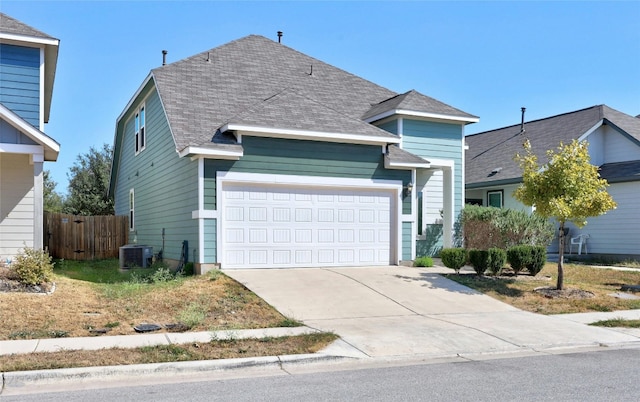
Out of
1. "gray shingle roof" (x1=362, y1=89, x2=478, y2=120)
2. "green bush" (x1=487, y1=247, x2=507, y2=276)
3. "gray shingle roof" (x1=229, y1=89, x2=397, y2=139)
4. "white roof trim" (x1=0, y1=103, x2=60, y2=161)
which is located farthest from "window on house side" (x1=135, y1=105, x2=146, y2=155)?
"green bush" (x1=487, y1=247, x2=507, y2=276)

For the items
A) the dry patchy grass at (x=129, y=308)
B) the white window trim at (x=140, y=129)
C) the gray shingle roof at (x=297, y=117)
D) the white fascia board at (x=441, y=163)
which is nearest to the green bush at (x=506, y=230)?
the white fascia board at (x=441, y=163)

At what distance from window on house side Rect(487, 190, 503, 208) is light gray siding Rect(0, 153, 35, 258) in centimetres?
1773

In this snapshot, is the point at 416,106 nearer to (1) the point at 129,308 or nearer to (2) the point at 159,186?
(2) the point at 159,186

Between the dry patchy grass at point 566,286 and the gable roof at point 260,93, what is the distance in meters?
4.96

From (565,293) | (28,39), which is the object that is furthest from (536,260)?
(28,39)

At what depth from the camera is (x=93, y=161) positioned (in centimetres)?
3622

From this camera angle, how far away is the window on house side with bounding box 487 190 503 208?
80.4ft

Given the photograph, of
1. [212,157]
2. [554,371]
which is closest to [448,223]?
[212,157]

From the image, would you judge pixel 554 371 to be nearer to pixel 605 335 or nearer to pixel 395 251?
pixel 605 335

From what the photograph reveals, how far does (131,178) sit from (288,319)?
51.6ft

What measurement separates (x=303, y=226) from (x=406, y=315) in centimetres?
509

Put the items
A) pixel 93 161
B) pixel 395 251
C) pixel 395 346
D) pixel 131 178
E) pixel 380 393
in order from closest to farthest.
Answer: pixel 380 393 → pixel 395 346 → pixel 395 251 → pixel 131 178 → pixel 93 161

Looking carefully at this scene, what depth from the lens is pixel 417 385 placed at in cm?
679

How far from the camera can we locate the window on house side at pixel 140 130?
69.8ft
